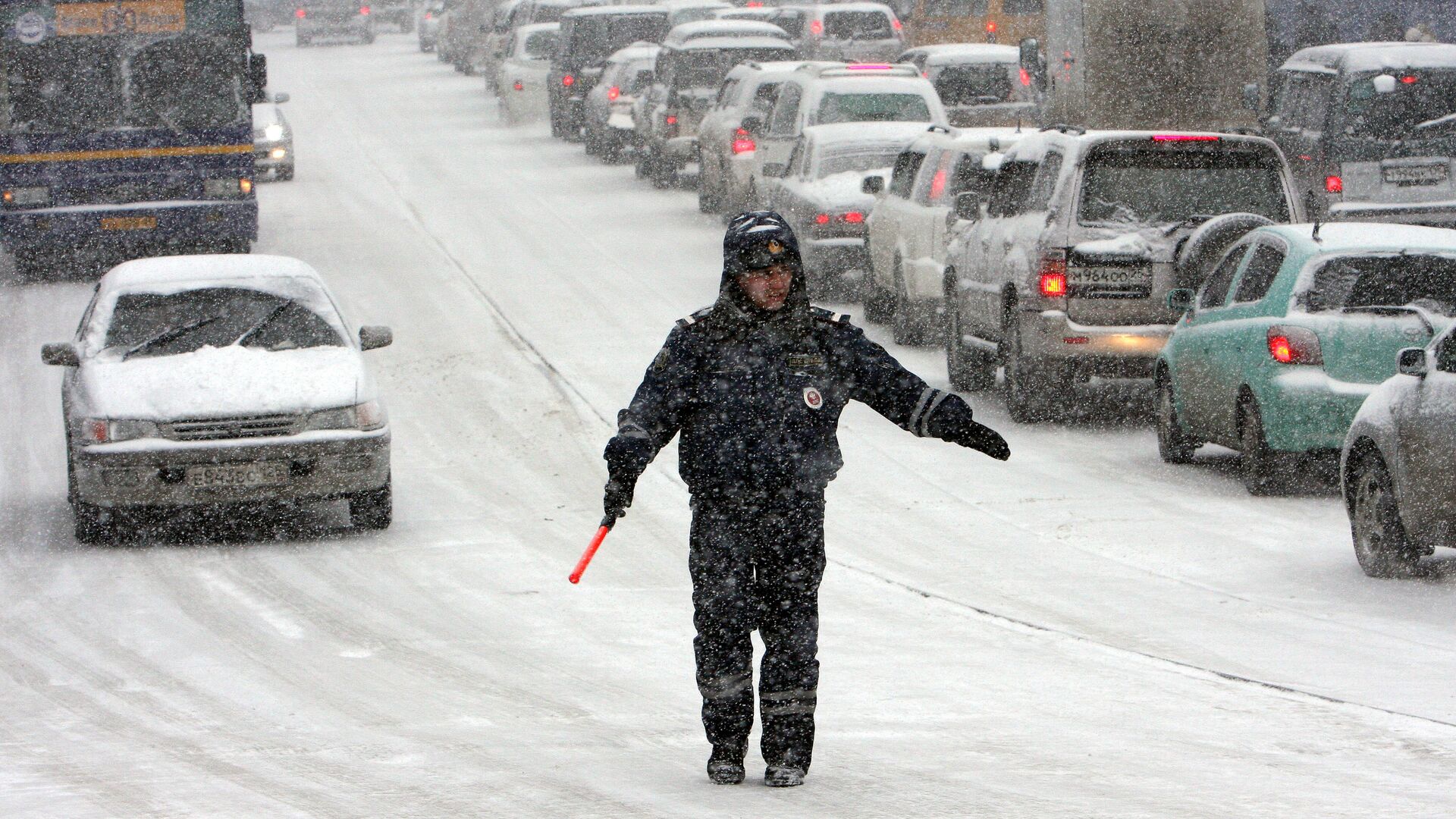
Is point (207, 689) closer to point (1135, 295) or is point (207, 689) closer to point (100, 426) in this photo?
point (100, 426)

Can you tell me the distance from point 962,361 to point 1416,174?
6699mm

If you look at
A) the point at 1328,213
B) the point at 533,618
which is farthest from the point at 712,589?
the point at 1328,213

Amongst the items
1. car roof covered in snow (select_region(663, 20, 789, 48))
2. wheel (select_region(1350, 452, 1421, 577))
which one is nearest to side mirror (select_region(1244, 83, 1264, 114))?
car roof covered in snow (select_region(663, 20, 789, 48))

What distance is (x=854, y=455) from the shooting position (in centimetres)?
1478

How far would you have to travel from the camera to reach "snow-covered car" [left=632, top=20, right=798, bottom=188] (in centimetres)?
3108

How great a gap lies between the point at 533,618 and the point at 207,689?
1921mm

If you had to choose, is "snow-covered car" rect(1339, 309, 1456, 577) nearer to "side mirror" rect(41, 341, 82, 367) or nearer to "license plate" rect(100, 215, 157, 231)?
"side mirror" rect(41, 341, 82, 367)

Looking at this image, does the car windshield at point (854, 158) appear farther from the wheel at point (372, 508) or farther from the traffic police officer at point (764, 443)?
the traffic police officer at point (764, 443)

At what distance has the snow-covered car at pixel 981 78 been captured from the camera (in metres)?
33.1

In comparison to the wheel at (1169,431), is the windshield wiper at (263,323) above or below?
above

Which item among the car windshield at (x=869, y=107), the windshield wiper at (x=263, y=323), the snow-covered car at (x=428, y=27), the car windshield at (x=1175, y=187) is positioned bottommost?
the snow-covered car at (x=428, y=27)

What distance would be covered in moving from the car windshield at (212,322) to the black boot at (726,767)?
7121 mm

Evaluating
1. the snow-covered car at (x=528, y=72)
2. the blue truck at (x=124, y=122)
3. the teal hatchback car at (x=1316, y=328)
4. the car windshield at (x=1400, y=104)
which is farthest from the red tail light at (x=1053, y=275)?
the snow-covered car at (x=528, y=72)

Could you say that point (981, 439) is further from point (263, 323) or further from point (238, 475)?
point (263, 323)
